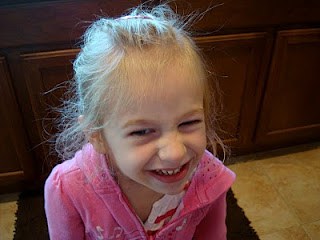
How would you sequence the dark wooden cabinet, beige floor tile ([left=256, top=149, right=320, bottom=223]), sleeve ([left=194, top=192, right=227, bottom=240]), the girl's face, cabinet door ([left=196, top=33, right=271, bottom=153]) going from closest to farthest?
the girl's face → sleeve ([left=194, top=192, right=227, bottom=240]) → the dark wooden cabinet → cabinet door ([left=196, top=33, right=271, bottom=153]) → beige floor tile ([left=256, top=149, right=320, bottom=223])

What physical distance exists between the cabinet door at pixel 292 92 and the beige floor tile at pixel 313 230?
14.5 inches

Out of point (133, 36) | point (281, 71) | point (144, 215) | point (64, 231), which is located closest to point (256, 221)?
point (281, 71)

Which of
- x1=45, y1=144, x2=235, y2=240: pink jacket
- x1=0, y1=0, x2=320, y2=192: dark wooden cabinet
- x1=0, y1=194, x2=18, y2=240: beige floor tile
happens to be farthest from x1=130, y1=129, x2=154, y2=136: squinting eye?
x1=0, y1=194, x2=18, y2=240: beige floor tile

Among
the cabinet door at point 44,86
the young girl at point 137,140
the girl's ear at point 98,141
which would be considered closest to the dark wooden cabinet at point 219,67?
the cabinet door at point 44,86

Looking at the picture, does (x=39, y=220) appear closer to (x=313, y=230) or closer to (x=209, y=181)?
(x=209, y=181)

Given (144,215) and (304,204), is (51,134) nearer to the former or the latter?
(144,215)

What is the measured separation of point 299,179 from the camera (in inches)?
56.1

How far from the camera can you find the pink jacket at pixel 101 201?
0.66 m

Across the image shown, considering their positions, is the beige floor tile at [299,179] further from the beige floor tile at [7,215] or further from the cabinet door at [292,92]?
the beige floor tile at [7,215]

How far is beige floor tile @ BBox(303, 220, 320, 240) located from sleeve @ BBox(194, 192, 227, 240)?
22.6 inches

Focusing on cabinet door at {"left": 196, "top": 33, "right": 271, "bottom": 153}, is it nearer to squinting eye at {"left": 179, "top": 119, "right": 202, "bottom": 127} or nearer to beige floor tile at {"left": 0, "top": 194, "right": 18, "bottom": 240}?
squinting eye at {"left": 179, "top": 119, "right": 202, "bottom": 127}

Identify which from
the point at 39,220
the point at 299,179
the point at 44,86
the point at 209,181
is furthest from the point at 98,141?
the point at 299,179

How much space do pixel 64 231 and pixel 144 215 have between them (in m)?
0.17

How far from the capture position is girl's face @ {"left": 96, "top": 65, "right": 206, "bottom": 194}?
1.65ft
